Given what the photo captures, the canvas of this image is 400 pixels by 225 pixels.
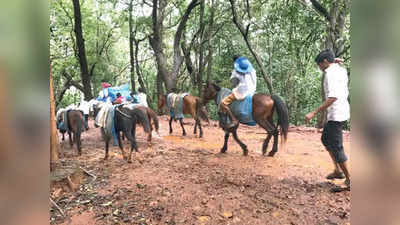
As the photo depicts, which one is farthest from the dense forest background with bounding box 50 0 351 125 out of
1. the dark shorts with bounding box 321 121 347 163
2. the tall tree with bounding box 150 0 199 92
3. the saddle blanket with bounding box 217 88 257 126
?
the dark shorts with bounding box 321 121 347 163

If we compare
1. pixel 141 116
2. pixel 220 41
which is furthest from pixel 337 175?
pixel 220 41

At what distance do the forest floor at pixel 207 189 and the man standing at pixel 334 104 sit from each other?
0.59 meters

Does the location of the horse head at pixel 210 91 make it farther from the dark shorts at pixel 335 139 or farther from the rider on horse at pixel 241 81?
the dark shorts at pixel 335 139

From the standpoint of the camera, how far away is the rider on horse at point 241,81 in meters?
3.78

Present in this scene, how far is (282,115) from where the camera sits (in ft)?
12.1

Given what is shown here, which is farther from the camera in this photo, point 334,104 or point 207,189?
point 207,189

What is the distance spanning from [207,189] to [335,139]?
5.57 feet

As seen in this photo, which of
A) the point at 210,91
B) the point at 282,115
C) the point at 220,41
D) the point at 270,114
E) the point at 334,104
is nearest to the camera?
the point at 334,104

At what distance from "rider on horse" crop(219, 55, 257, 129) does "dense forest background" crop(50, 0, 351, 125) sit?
0.74 meters

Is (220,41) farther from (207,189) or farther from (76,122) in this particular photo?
(207,189)

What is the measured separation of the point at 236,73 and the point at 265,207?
2231mm
